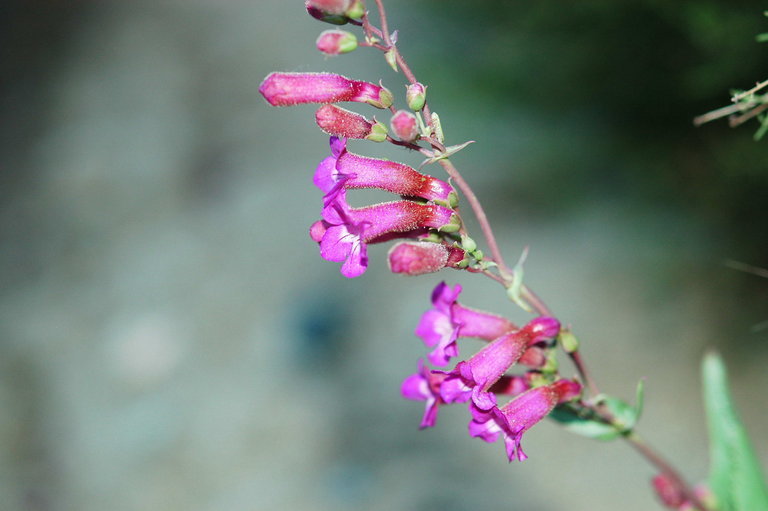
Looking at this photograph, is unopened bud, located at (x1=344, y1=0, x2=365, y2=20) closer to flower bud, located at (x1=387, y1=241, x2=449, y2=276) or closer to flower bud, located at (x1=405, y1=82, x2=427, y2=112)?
flower bud, located at (x1=405, y1=82, x2=427, y2=112)

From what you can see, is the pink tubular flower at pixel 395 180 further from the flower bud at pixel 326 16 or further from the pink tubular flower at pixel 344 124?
the flower bud at pixel 326 16

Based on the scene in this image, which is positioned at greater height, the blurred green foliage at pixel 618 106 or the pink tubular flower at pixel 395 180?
the pink tubular flower at pixel 395 180

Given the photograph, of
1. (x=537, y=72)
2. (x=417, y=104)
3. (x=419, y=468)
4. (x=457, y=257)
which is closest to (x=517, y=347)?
(x=457, y=257)

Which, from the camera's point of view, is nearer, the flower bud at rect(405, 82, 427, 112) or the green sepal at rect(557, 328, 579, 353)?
the flower bud at rect(405, 82, 427, 112)

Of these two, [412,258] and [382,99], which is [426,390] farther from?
[382,99]

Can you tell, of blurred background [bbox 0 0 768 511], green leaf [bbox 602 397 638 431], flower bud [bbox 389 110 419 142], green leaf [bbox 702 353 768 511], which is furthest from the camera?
blurred background [bbox 0 0 768 511]

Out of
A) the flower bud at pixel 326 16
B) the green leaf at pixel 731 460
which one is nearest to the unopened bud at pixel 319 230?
the flower bud at pixel 326 16

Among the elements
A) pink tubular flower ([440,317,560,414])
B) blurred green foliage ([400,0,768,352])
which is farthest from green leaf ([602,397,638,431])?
blurred green foliage ([400,0,768,352])
